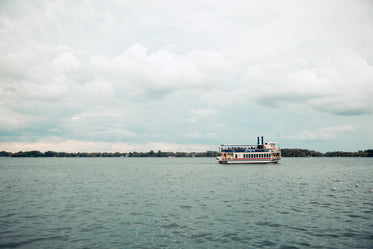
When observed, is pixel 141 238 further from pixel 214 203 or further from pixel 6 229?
pixel 214 203

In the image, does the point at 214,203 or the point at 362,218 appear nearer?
the point at 362,218

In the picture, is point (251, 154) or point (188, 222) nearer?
point (188, 222)

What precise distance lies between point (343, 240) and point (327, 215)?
23.3 ft

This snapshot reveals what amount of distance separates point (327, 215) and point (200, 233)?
12447mm

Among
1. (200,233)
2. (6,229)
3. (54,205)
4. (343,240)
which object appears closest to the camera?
(343,240)

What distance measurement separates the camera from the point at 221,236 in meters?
17.1

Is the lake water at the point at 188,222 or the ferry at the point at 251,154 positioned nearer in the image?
the lake water at the point at 188,222

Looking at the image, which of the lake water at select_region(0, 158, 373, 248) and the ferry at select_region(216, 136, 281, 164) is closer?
the lake water at select_region(0, 158, 373, 248)

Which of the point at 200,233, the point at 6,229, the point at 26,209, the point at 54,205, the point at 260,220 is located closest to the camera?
the point at 200,233

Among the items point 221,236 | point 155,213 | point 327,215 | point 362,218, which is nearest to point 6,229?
point 155,213

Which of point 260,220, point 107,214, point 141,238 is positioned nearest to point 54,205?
point 107,214

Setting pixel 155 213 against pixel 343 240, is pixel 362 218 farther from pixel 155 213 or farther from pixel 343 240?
pixel 155 213

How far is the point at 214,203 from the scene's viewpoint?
28.5 m

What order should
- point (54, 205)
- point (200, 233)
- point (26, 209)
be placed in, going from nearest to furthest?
point (200, 233) → point (26, 209) → point (54, 205)
